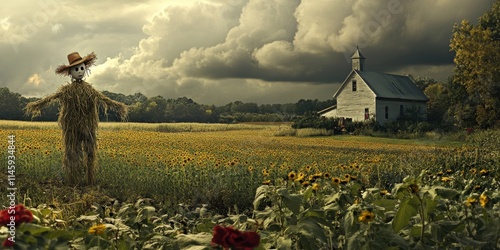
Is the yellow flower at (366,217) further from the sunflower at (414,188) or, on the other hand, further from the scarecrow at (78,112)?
the scarecrow at (78,112)

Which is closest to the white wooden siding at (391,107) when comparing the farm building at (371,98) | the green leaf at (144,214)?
the farm building at (371,98)

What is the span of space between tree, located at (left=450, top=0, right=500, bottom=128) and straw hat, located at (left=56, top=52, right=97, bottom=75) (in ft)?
88.9

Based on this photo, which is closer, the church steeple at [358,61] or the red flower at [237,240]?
the red flower at [237,240]

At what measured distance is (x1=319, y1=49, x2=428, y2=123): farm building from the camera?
37812 millimetres

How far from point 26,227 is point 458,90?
3567 centimetres

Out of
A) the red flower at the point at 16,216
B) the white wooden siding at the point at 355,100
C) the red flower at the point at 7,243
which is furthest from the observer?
the white wooden siding at the point at 355,100

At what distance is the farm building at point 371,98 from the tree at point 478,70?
5753 mm

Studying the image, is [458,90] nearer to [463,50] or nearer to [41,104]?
A: [463,50]

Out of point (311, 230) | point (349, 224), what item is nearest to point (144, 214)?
point (311, 230)

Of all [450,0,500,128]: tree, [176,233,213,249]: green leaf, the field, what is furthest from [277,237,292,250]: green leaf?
[450,0,500,128]: tree

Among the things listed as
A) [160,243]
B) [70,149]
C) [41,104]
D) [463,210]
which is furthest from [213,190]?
[160,243]

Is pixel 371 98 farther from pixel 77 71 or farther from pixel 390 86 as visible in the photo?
pixel 77 71

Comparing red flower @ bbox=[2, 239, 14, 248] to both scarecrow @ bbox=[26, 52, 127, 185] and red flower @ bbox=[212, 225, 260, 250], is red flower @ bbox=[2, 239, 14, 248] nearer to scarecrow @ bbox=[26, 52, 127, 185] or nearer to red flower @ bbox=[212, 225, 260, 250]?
red flower @ bbox=[212, 225, 260, 250]

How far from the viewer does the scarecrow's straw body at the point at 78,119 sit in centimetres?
973
